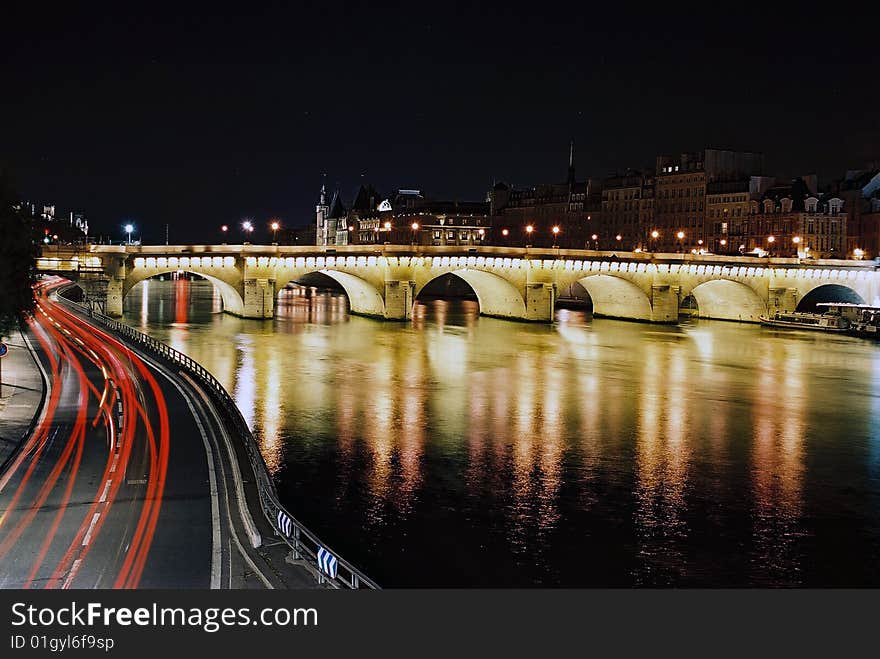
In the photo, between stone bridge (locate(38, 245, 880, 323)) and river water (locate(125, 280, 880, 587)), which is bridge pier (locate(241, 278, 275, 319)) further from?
river water (locate(125, 280, 880, 587))

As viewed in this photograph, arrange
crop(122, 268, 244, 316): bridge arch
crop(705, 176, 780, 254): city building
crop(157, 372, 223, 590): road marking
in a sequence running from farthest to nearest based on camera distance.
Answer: crop(705, 176, 780, 254): city building
crop(122, 268, 244, 316): bridge arch
crop(157, 372, 223, 590): road marking

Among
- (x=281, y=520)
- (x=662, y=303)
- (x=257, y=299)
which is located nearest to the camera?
(x=281, y=520)

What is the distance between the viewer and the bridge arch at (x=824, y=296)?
110 metres

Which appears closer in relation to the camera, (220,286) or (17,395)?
(17,395)

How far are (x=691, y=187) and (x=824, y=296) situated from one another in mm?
29610

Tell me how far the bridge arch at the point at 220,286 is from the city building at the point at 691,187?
61.0m

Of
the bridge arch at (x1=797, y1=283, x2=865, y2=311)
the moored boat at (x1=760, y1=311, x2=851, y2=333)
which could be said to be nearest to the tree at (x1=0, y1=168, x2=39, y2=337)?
the moored boat at (x1=760, y1=311, x2=851, y2=333)

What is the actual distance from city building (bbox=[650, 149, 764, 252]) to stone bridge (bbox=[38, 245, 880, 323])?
25.5 metres

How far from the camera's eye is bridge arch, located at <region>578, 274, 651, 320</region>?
102438mm

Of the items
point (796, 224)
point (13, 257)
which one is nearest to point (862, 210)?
point (796, 224)

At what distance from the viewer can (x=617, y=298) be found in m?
107

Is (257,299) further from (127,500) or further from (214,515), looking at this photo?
(214,515)
